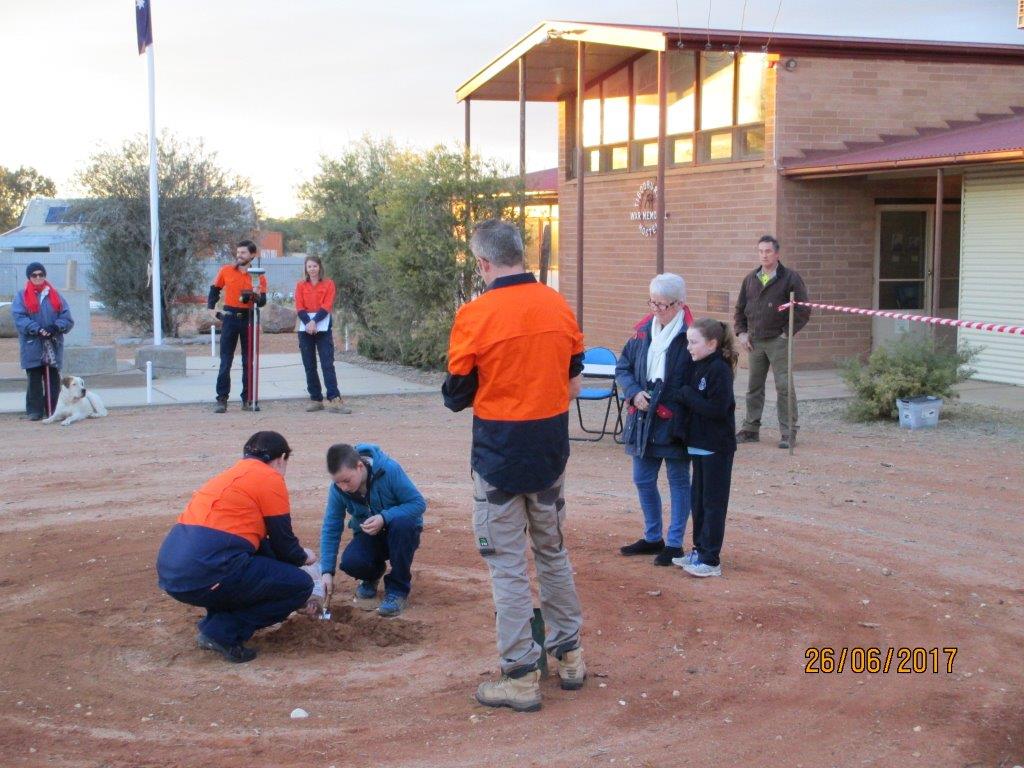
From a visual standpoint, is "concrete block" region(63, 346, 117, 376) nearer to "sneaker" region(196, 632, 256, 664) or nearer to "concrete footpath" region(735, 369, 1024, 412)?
"concrete footpath" region(735, 369, 1024, 412)

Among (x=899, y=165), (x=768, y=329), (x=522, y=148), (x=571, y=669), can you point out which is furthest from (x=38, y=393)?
(x=899, y=165)

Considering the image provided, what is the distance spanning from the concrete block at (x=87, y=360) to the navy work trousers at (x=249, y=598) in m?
10.6

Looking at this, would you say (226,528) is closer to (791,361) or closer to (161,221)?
(791,361)

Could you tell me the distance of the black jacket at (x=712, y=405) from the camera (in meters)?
6.25

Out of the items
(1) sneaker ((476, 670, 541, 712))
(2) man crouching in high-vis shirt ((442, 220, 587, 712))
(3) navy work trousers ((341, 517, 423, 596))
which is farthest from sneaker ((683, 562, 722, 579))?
(1) sneaker ((476, 670, 541, 712))

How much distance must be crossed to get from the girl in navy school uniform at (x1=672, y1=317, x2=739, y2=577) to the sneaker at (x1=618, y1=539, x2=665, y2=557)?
0.57 meters

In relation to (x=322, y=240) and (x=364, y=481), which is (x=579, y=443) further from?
(x=322, y=240)

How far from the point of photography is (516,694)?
466 centimetres

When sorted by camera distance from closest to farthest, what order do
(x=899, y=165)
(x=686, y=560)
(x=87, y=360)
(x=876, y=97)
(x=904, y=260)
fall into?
(x=686, y=560)
(x=899, y=165)
(x=87, y=360)
(x=876, y=97)
(x=904, y=260)

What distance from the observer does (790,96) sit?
51.7 ft

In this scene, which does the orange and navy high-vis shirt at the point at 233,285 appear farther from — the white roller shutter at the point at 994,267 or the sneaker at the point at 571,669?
the white roller shutter at the point at 994,267

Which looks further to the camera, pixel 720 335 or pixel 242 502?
pixel 720 335

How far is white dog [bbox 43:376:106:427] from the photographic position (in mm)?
12070
